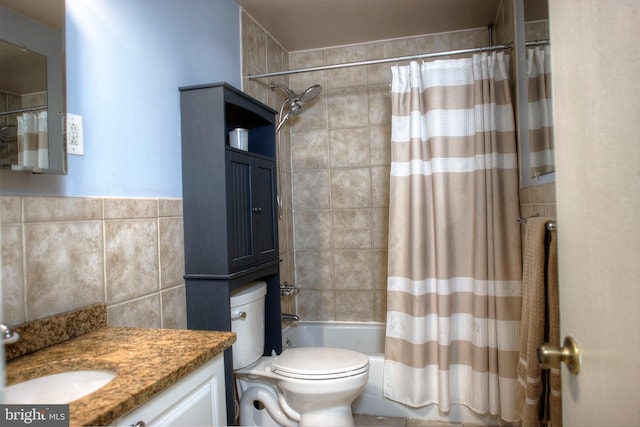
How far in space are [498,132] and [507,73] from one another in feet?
1.00

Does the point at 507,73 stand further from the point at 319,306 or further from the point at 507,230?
the point at 319,306

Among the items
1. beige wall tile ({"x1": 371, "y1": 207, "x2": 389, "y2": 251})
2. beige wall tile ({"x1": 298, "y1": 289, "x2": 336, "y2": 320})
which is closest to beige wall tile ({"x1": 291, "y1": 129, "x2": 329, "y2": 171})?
beige wall tile ({"x1": 371, "y1": 207, "x2": 389, "y2": 251})

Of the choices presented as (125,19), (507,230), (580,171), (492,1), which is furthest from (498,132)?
(125,19)

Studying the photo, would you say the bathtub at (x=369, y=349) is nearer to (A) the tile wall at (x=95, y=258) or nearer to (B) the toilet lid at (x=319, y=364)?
(B) the toilet lid at (x=319, y=364)

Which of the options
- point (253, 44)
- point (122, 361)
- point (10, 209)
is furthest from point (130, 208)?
point (253, 44)

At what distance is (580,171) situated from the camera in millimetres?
628

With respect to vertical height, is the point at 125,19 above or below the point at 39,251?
above

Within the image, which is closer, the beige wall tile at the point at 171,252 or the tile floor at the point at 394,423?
the beige wall tile at the point at 171,252

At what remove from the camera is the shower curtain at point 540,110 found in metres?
1.41

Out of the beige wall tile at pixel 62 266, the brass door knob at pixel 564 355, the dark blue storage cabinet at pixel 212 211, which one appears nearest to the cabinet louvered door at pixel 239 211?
the dark blue storage cabinet at pixel 212 211

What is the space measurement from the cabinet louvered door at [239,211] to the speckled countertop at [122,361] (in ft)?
1.68

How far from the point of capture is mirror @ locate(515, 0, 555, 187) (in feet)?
4.64

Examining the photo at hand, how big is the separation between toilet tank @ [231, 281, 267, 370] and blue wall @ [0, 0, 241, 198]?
21.5 inches

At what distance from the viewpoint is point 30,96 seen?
1.03 meters
